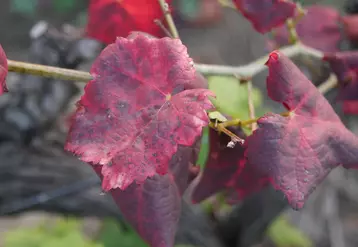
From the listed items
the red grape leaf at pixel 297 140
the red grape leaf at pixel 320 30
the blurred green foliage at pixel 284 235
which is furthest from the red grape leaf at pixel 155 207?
the blurred green foliage at pixel 284 235

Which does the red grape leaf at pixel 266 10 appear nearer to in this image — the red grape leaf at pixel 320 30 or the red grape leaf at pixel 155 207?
the red grape leaf at pixel 155 207

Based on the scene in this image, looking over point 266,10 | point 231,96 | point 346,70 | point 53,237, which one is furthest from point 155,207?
point 231,96

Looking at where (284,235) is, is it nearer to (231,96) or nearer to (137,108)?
(231,96)

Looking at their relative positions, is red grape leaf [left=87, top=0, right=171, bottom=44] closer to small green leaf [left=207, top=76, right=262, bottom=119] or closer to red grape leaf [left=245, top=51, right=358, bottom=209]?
red grape leaf [left=245, top=51, right=358, bottom=209]

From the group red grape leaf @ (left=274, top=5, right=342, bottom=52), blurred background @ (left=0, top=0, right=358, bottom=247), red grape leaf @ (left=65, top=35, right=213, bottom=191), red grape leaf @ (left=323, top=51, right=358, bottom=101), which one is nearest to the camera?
red grape leaf @ (left=65, top=35, right=213, bottom=191)

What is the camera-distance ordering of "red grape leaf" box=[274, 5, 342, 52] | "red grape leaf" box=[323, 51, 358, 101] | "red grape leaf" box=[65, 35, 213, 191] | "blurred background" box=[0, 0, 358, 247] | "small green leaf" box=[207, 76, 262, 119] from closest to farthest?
"red grape leaf" box=[65, 35, 213, 191]
"red grape leaf" box=[323, 51, 358, 101]
"red grape leaf" box=[274, 5, 342, 52]
"blurred background" box=[0, 0, 358, 247]
"small green leaf" box=[207, 76, 262, 119]

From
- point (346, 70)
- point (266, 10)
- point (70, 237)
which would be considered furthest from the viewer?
point (70, 237)

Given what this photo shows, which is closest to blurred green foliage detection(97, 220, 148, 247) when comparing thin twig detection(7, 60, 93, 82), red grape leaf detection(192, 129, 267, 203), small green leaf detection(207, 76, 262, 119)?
small green leaf detection(207, 76, 262, 119)
